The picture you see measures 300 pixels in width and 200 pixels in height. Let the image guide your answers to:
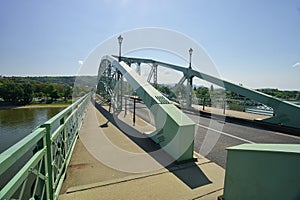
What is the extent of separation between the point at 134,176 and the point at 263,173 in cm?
218

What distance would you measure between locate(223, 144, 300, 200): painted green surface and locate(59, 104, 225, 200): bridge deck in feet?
2.11

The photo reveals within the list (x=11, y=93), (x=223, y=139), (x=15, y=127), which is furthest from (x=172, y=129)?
(x=11, y=93)

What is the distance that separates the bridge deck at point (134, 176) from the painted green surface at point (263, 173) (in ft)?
2.11

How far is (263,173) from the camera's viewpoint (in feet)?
6.87

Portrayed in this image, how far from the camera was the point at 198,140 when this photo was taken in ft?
20.1

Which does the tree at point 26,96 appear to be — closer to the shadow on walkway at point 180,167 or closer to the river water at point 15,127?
the river water at point 15,127

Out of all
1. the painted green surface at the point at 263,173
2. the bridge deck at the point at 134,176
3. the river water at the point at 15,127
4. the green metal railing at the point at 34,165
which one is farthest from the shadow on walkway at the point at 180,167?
the river water at the point at 15,127

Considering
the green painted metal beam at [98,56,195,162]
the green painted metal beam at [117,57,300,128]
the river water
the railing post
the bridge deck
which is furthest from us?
the river water

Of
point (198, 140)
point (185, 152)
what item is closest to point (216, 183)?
point (185, 152)

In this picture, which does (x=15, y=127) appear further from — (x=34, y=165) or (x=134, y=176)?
(x=34, y=165)

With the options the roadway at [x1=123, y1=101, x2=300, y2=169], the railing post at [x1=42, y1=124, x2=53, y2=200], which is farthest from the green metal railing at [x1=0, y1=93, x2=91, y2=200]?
the roadway at [x1=123, y1=101, x2=300, y2=169]

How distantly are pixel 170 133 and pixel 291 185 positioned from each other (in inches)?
109

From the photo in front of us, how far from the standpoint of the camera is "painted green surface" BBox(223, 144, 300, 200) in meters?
1.85

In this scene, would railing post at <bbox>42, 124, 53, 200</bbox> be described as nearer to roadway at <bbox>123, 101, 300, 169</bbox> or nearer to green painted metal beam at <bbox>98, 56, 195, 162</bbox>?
green painted metal beam at <bbox>98, 56, 195, 162</bbox>
